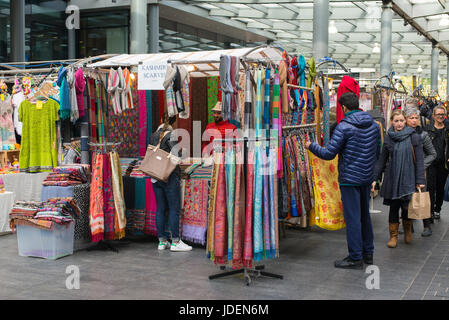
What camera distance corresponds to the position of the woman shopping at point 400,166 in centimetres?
615

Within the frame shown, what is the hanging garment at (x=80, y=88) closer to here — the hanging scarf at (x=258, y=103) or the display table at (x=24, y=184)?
the display table at (x=24, y=184)

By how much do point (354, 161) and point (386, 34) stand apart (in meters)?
12.3

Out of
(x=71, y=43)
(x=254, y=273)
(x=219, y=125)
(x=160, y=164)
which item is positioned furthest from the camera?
(x=71, y=43)

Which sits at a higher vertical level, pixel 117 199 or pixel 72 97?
pixel 72 97

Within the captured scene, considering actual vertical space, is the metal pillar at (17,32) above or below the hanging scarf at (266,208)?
above

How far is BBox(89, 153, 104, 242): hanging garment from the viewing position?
604 centimetres

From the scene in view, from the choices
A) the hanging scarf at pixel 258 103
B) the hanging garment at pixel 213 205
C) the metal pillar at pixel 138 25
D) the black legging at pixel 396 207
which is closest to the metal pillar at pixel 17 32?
the metal pillar at pixel 138 25

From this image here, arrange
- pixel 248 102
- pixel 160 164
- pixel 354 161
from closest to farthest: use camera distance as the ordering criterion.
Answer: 1. pixel 248 102
2. pixel 354 161
3. pixel 160 164

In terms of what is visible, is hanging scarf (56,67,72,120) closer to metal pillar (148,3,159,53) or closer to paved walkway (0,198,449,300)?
paved walkway (0,198,449,300)

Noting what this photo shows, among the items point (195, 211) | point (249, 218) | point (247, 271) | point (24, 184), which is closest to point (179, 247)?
point (195, 211)

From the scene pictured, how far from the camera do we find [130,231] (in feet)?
22.3

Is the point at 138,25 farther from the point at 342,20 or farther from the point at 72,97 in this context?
the point at 342,20

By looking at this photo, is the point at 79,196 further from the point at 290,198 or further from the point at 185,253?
the point at 290,198

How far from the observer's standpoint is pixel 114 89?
6.39 metres
